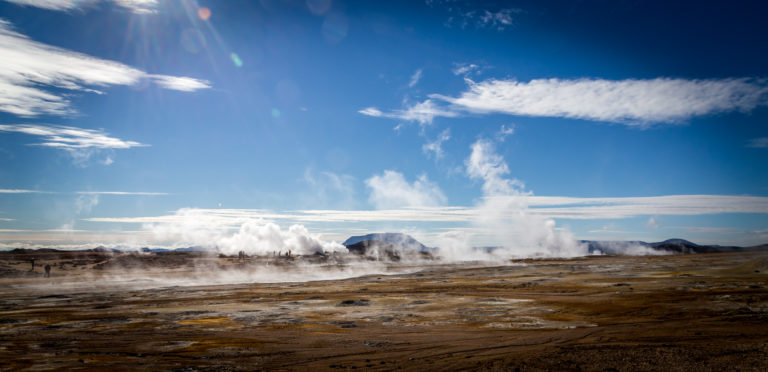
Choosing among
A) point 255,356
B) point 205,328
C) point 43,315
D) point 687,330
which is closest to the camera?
point 255,356

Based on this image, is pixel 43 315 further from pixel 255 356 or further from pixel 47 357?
pixel 255 356

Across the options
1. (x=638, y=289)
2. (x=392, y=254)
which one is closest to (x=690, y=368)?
(x=638, y=289)

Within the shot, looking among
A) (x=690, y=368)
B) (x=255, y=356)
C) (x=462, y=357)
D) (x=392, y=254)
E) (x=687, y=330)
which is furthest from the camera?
(x=392, y=254)

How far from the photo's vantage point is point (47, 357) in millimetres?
18078

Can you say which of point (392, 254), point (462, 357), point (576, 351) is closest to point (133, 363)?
point (462, 357)

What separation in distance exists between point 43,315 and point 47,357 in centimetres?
1778

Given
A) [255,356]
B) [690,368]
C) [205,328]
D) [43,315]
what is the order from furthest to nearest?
[43,315], [205,328], [255,356], [690,368]

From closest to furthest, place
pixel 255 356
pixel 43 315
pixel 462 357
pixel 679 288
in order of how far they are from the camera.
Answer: pixel 462 357, pixel 255 356, pixel 43 315, pixel 679 288

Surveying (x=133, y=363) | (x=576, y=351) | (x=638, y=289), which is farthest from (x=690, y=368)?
(x=638, y=289)

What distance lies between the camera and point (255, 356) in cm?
1778

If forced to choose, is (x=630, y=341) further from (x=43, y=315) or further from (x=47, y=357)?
Answer: (x=43, y=315)

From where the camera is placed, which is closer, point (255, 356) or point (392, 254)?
point (255, 356)

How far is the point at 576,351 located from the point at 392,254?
145m

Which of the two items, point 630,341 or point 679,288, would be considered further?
point 679,288
